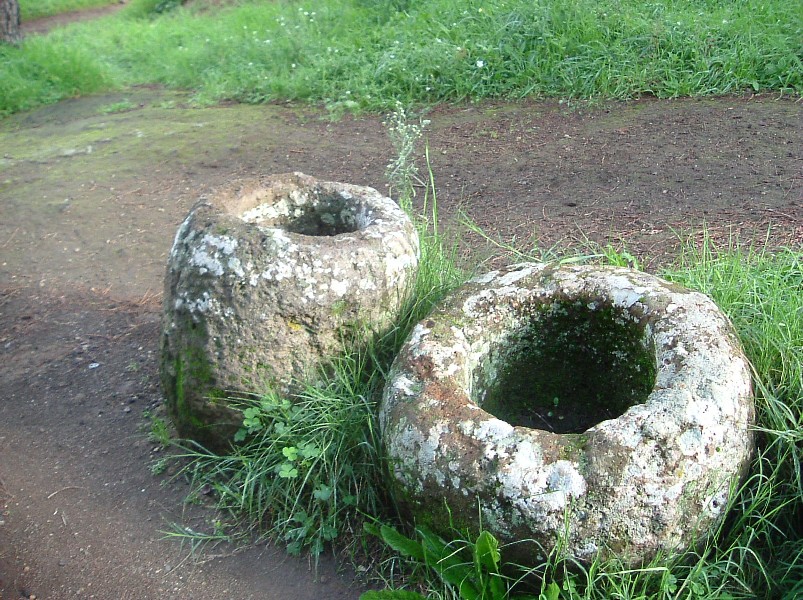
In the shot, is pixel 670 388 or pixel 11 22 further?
pixel 11 22

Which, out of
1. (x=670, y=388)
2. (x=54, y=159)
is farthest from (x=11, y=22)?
(x=670, y=388)

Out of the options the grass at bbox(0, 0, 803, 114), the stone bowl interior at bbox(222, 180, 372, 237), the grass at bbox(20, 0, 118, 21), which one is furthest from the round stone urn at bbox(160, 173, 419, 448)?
the grass at bbox(20, 0, 118, 21)

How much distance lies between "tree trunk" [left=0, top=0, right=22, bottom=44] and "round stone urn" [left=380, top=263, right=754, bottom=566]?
9.22 metres

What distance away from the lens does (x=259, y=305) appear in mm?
2719

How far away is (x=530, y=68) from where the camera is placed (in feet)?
21.7

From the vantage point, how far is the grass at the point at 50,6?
14625mm

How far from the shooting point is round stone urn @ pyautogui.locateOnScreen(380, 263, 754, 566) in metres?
2.09

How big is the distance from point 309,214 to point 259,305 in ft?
2.53

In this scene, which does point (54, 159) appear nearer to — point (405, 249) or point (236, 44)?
point (236, 44)

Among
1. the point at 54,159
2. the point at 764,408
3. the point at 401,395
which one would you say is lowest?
the point at 54,159

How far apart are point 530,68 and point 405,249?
13.7 feet

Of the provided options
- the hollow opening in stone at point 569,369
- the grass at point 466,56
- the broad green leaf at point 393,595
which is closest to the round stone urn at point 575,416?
the hollow opening in stone at point 569,369

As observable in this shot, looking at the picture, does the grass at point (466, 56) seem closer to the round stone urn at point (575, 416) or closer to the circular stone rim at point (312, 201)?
the circular stone rim at point (312, 201)

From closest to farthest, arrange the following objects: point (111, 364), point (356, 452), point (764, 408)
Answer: point (764, 408)
point (356, 452)
point (111, 364)
